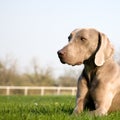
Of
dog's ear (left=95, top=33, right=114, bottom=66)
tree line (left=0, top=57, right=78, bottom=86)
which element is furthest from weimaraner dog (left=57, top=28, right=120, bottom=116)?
tree line (left=0, top=57, right=78, bottom=86)

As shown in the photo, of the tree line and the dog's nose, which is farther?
the tree line

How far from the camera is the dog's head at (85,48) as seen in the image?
21.8 feet

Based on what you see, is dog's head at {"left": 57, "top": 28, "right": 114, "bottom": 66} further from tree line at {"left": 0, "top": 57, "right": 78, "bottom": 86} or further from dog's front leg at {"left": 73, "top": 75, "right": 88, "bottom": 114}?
tree line at {"left": 0, "top": 57, "right": 78, "bottom": 86}

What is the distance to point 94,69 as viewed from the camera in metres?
6.95

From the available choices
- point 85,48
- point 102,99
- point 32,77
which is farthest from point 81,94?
point 32,77

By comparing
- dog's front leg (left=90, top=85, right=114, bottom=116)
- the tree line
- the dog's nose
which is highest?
the dog's nose

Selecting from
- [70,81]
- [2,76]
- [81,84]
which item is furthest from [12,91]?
[81,84]

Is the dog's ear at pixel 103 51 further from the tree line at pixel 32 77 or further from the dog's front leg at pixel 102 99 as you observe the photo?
the tree line at pixel 32 77

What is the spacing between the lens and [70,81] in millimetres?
68375

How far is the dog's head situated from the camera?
262 inches

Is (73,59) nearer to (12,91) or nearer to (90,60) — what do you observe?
(90,60)

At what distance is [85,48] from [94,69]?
42cm

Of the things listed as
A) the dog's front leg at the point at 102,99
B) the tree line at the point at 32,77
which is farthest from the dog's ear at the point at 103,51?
the tree line at the point at 32,77

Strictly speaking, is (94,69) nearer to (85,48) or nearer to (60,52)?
(85,48)
